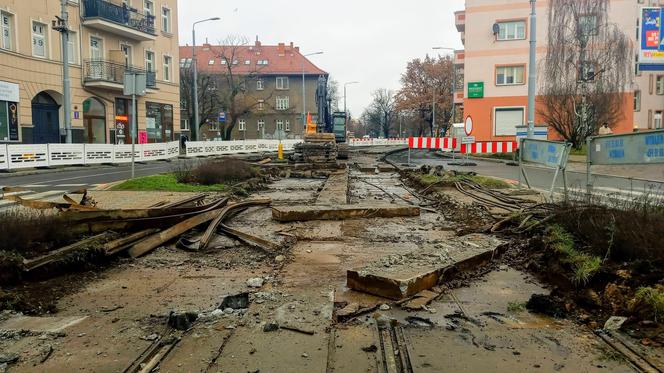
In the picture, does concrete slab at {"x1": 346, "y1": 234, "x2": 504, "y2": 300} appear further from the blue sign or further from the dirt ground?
the blue sign

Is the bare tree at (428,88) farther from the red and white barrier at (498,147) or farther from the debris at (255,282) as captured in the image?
the debris at (255,282)

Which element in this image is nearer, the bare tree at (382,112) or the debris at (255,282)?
the debris at (255,282)

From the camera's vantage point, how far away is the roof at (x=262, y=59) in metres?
77.9

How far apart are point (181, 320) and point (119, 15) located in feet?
116

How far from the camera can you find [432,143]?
26.3 m

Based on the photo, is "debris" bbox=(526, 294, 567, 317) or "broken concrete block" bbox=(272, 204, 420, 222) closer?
"debris" bbox=(526, 294, 567, 317)

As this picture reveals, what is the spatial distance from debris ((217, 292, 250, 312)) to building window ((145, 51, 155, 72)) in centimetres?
3779

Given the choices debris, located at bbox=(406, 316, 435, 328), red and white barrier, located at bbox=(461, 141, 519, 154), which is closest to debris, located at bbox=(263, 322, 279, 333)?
debris, located at bbox=(406, 316, 435, 328)

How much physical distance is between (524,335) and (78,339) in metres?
3.35

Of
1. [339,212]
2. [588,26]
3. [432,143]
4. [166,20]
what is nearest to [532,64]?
[432,143]

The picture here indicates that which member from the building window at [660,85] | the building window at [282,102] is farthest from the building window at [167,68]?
the building window at [660,85]

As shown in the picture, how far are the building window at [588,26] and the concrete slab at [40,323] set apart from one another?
37.7 metres

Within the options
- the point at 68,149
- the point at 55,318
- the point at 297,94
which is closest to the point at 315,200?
the point at 55,318

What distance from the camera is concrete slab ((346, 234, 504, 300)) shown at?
16.2 ft
